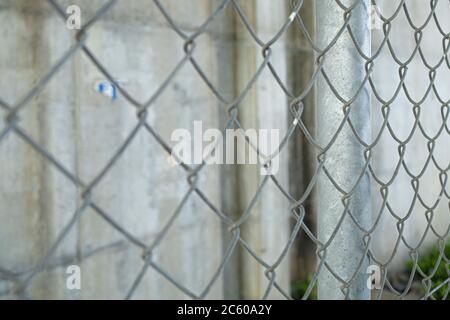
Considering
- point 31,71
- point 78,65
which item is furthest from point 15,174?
point 78,65

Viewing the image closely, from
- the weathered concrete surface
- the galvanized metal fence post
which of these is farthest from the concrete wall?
the galvanized metal fence post

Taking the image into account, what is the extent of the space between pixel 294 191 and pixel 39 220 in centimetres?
193

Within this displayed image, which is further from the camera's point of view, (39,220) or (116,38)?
(116,38)

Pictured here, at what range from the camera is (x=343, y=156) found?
0.91 m

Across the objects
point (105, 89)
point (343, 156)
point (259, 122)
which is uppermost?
point (105, 89)

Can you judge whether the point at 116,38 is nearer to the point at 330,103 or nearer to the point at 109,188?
the point at 109,188

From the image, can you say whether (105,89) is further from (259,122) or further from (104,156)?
(259,122)

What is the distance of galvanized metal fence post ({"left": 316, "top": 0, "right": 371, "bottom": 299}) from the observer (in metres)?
0.89

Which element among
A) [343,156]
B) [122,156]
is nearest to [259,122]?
[122,156]

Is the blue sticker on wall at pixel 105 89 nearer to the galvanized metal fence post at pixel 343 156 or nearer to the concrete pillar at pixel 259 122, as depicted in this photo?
the concrete pillar at pixel 259 122

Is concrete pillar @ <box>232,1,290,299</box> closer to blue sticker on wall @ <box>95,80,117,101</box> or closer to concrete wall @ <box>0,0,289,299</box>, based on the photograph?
concrete wall @ <box>0,0,289,299</box>

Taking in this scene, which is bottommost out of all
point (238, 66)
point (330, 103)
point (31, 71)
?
point (330, 103)
